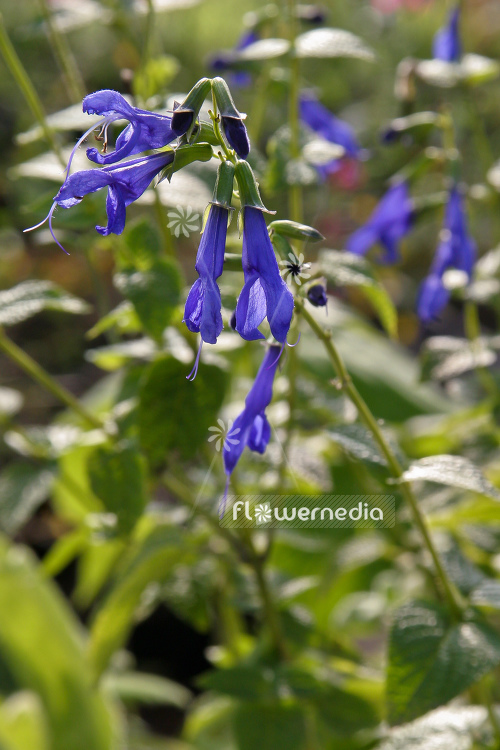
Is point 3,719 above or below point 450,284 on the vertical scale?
below

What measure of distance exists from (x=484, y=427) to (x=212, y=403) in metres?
0.34

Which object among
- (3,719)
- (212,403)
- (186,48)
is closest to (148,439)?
(212,403)

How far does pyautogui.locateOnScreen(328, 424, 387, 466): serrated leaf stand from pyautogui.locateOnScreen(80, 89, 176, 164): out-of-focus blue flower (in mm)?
→ 237

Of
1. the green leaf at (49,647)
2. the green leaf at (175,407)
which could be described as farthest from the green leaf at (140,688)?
the green leaf at (175,407)

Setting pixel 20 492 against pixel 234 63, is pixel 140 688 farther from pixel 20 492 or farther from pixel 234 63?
pixel 234 63

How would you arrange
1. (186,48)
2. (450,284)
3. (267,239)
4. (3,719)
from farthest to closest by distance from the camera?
(186,48), (3,719), (450,284), (267,239)

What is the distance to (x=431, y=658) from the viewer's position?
1.62 feet

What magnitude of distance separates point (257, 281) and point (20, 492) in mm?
369

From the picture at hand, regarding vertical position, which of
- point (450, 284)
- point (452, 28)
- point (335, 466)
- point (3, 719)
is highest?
point (452, 28)

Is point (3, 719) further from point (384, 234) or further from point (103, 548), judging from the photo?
point (384, 234)

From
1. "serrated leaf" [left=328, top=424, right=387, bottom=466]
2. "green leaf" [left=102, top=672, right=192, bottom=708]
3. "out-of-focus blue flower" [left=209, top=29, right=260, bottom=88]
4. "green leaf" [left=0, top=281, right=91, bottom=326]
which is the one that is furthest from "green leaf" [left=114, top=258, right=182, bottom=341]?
"green leaf" [left=102, top=672, right=192, bottom=708]

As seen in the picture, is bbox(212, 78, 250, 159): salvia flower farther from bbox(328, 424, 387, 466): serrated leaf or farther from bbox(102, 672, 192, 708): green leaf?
bbox(102, 672, 192, 708): green leaf

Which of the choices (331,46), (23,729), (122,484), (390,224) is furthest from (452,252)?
(23,729)

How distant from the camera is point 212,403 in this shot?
568 mm
